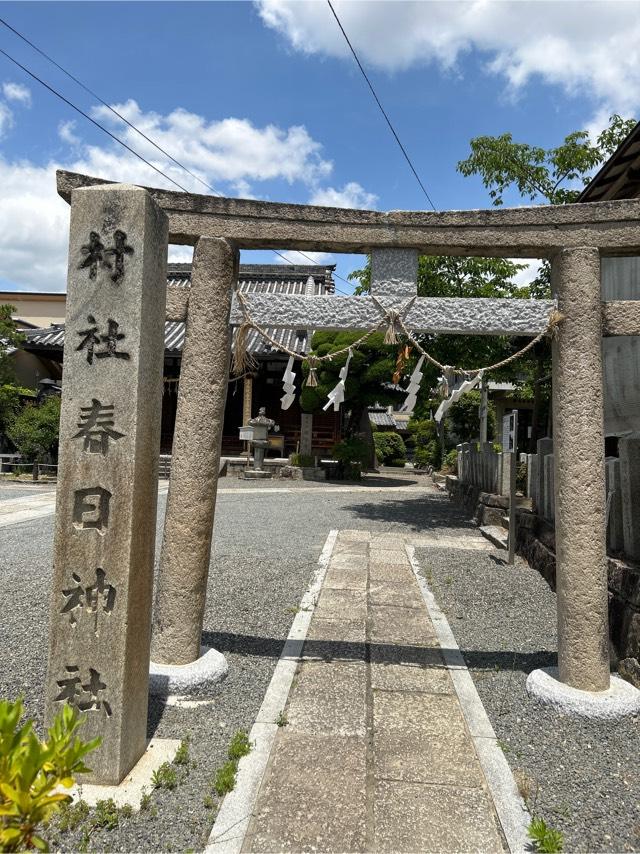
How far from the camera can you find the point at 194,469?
3943mm

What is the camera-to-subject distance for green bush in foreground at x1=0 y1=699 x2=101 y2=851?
5.30 ft

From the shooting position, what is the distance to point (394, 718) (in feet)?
11.6

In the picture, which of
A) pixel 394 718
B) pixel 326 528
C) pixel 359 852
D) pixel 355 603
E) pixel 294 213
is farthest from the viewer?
pixel 326 528

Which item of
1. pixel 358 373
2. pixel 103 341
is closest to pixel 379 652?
pixel 103 341

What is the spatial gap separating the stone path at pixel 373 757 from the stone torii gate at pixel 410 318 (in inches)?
39.8

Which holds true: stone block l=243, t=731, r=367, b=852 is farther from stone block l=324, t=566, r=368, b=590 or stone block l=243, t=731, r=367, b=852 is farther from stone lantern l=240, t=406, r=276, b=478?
stone lantern l=240, t=406, r=276, b=478

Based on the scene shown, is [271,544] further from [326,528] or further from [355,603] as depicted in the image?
[355,603]

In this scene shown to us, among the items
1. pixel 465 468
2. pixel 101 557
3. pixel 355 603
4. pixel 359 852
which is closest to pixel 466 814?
pixel 359 852

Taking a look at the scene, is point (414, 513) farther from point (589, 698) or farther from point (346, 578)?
point (589, 698)

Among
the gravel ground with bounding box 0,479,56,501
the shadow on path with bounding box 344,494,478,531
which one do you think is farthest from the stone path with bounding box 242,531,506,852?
the gravel ground with bounding box 0,479,56,501

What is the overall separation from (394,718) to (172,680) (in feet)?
5.00

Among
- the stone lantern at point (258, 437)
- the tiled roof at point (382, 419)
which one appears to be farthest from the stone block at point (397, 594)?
the tiled roof at point (382, 419)

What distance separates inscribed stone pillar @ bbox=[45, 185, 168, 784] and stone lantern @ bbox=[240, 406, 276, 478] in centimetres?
1509

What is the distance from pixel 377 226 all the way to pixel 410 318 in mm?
727
